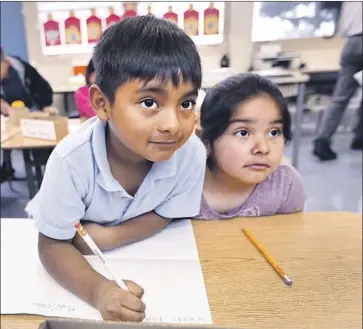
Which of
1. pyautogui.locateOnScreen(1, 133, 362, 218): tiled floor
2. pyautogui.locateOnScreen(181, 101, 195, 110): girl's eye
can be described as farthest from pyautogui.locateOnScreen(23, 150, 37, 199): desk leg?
pyautogui.locateOnScreen(181, 101, 195, 110): girl's eye

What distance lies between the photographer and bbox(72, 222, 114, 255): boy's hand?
556 mm

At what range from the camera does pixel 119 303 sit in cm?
43

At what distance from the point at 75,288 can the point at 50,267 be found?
0.18 feet

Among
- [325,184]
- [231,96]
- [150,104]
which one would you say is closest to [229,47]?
[231,96]

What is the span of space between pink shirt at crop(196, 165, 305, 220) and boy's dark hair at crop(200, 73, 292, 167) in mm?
135

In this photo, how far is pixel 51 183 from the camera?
0.51 m

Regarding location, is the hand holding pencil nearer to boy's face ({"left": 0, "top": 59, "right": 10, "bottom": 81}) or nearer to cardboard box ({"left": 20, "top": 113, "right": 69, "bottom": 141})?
cardboard box ({"left": 20, "top": 113, "right": 69, "bottom": 141})

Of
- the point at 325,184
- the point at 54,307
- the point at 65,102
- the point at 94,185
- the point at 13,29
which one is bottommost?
the point at 325,184

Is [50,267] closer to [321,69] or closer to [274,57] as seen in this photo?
[274,57]

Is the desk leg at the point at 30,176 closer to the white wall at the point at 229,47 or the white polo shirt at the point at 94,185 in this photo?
the white polo shirt at the point at 94,185

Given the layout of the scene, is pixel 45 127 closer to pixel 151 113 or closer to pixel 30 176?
pixel 30 176

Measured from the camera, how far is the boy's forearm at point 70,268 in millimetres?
478

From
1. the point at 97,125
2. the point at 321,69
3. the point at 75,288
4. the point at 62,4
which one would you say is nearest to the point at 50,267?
the point at 75,288

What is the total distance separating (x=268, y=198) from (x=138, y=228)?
229mm
